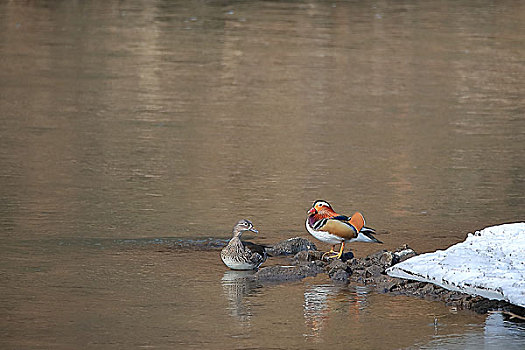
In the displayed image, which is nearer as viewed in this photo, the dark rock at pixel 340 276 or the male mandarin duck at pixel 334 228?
the dark rock at pixel 340 276

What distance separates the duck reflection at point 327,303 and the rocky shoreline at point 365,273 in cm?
20

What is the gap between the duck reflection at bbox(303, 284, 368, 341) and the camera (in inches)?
304

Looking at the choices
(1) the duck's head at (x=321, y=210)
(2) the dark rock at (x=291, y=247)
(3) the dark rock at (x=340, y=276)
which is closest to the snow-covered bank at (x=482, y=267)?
(3) the dark rock at (x=340, y=276)

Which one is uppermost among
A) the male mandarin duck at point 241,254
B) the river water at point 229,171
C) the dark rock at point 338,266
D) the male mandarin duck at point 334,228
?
the male mandarin duck at point 334,228

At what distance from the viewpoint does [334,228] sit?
904 cm

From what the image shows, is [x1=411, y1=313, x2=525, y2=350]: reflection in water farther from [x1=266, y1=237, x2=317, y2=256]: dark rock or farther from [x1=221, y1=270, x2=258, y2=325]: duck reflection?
[x1=266, y1=237, x2=317, y2=256]: dark rock

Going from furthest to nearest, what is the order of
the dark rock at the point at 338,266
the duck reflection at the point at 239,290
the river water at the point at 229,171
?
the dark rock at the point at 338,266, the duck reflection at the point at 239,290, the river water at the point at 229,171

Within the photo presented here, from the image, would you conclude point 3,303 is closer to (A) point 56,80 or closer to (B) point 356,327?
(B) point 356,327

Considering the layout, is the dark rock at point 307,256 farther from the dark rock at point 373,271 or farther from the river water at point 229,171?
the dark rock at point 373,271

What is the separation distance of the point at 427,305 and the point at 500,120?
9431 millimetres

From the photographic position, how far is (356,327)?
25.1 feet

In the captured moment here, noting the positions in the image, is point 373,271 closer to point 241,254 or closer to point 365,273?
point 365,273

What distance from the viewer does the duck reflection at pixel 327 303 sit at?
772cm

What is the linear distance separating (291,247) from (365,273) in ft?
3.01
